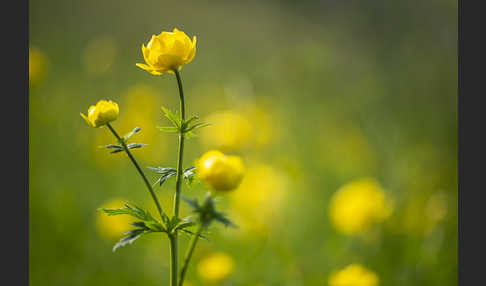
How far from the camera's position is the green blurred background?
1290 millimetres

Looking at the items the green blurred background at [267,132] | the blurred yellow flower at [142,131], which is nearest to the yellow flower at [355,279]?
the green blurred background at [267,132]

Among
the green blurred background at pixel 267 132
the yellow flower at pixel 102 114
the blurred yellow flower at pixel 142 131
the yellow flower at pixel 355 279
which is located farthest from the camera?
the blurred yellow flower at pixel 142 131

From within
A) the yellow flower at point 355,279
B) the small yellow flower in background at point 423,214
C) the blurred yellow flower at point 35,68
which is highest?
the blurred yellow flower at point 35,68

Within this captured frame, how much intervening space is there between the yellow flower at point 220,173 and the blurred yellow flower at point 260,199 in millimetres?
815

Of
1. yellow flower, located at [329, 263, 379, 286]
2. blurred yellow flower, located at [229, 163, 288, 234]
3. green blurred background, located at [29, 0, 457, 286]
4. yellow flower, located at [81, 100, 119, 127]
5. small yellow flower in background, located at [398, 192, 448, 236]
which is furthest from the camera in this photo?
blurred yellow flower, located at [229, 163, 288, 234]

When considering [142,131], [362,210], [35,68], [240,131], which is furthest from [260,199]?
[35,68]

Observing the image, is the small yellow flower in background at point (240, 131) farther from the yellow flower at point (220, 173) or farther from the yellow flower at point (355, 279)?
the yellow flower at point (220, 173)

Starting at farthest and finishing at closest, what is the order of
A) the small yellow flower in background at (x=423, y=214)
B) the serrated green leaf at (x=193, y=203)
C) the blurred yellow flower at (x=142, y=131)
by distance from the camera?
the blurred yellow flower at (x=142, y=131) → the small yellow flower in background at (x=423, y=214) → the serrated green leaf at (x=193, y=203)

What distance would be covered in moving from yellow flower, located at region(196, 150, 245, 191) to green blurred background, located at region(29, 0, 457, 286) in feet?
1.94

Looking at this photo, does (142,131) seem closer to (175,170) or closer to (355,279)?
(355,279)

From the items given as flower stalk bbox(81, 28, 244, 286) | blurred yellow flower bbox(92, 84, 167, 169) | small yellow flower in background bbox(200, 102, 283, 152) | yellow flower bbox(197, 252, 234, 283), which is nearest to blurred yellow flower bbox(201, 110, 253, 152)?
small yellow flower in background bbox(200, 102, 283, 152)

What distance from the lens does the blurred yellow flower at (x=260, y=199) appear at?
54.8 inches

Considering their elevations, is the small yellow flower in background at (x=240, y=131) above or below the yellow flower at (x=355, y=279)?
above

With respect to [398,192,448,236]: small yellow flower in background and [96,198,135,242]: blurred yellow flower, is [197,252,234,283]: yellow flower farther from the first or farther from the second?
[398,192,448,236]: small yellow flower in background
